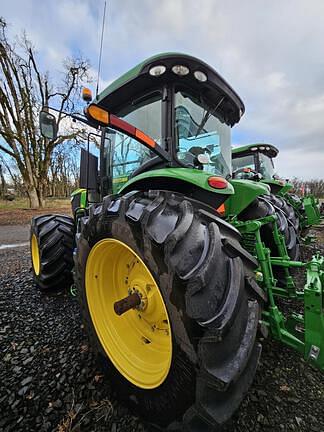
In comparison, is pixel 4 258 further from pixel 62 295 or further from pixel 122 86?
pixel 122 86

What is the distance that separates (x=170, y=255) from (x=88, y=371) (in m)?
1.24

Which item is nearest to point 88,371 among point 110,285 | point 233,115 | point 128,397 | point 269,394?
point 128,397

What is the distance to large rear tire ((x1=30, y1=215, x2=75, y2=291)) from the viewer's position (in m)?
2.62

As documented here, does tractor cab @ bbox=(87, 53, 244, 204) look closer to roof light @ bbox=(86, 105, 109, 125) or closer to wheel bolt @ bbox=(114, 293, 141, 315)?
roof light @ bbox=(86, 105, 109, 125)

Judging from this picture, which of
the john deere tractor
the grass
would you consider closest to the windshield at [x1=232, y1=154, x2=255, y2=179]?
the john deere tractor

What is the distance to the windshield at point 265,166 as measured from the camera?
6.75 meters

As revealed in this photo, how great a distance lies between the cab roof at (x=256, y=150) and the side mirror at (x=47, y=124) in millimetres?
5954

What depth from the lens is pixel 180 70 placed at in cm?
176

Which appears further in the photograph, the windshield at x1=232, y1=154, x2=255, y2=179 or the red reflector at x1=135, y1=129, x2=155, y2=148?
the windshield at x1=232, y1=154, x2=255, y2=179

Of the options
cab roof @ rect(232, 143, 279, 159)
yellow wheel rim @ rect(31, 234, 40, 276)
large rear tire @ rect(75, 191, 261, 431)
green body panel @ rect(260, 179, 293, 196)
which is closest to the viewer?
large rear tire @ rect(75, 191, 261, 431)

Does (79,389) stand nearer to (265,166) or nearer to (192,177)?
(192,177)

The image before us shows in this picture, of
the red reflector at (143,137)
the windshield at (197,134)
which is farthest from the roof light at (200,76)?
the red reflector at (143,137)

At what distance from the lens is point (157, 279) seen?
3.53 ft

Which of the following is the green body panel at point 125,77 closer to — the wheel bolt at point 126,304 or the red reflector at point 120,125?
the red reflector at point 120,125
